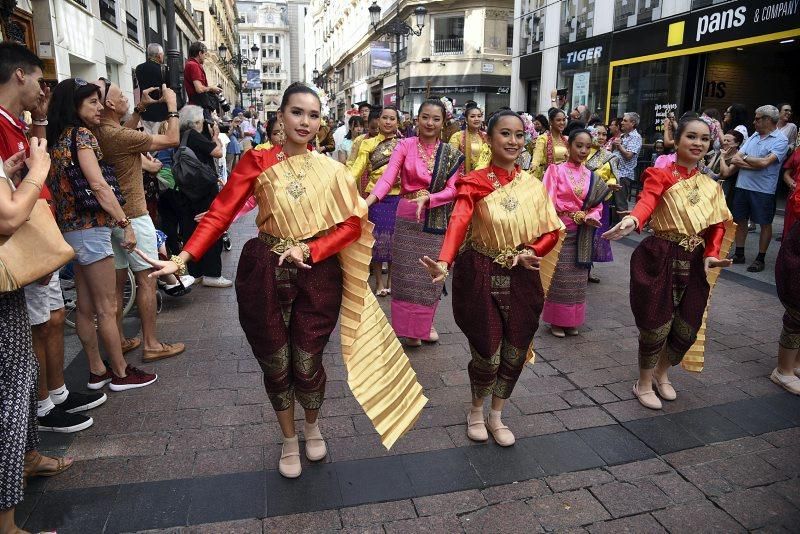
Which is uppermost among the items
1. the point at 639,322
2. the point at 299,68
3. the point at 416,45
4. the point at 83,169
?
the point at 299,68

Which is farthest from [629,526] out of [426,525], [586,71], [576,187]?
[586,71]

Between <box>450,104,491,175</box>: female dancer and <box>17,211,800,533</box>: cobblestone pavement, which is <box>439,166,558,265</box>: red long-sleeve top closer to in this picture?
<box>17,211,800,533</box>: cobblestone pavement

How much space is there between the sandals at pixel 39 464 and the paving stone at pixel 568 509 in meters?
2.34

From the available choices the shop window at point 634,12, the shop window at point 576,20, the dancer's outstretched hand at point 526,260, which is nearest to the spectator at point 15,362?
the dancer's outstretched hand at point 526,260

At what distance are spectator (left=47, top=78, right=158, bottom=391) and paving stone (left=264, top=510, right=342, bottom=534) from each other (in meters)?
1.84

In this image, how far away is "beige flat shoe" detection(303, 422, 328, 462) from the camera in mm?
2953

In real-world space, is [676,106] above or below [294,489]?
above

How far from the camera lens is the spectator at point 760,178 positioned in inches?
277

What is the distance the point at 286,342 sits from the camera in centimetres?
266

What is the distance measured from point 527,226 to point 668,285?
43.3 inches

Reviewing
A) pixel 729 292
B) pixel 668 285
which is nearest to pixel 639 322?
pixel 668 285

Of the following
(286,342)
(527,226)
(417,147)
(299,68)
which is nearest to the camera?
(286,342)

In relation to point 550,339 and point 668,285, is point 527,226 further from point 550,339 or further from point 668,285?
point 550,339

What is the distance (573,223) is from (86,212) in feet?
12.0
